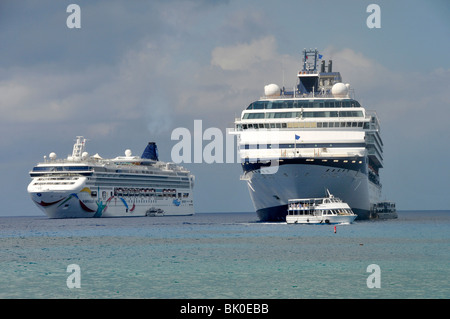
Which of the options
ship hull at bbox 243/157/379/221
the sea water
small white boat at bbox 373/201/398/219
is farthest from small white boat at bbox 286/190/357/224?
small white boat at bbox 373/201/398/219

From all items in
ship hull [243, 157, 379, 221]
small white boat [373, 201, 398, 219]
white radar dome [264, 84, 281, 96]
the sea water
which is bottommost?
the sea water

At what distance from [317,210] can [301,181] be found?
4.91m

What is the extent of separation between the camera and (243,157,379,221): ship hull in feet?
235

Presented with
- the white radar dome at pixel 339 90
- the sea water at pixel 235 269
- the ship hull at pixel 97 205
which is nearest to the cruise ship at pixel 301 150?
the white radar dome at pixel 339 90

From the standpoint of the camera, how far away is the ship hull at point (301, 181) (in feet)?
235

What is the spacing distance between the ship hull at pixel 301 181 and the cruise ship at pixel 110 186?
63.6m

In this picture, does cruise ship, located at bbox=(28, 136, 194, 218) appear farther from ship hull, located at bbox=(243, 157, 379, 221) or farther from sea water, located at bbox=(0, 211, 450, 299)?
sea water, located at bbox=(0, 211, 450, 299)

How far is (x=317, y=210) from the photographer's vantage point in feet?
247

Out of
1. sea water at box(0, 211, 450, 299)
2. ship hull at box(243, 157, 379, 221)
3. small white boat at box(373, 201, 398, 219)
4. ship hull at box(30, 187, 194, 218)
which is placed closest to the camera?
sea water at box(0, 211, 450, 299)

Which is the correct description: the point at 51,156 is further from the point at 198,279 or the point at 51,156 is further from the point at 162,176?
the point at 198,279

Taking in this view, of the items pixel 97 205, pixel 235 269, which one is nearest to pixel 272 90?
pixel 235 269

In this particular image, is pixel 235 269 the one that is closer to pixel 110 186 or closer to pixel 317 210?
pixel 317 210

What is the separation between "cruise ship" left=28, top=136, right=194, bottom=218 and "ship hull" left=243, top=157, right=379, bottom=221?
63.6 meters
